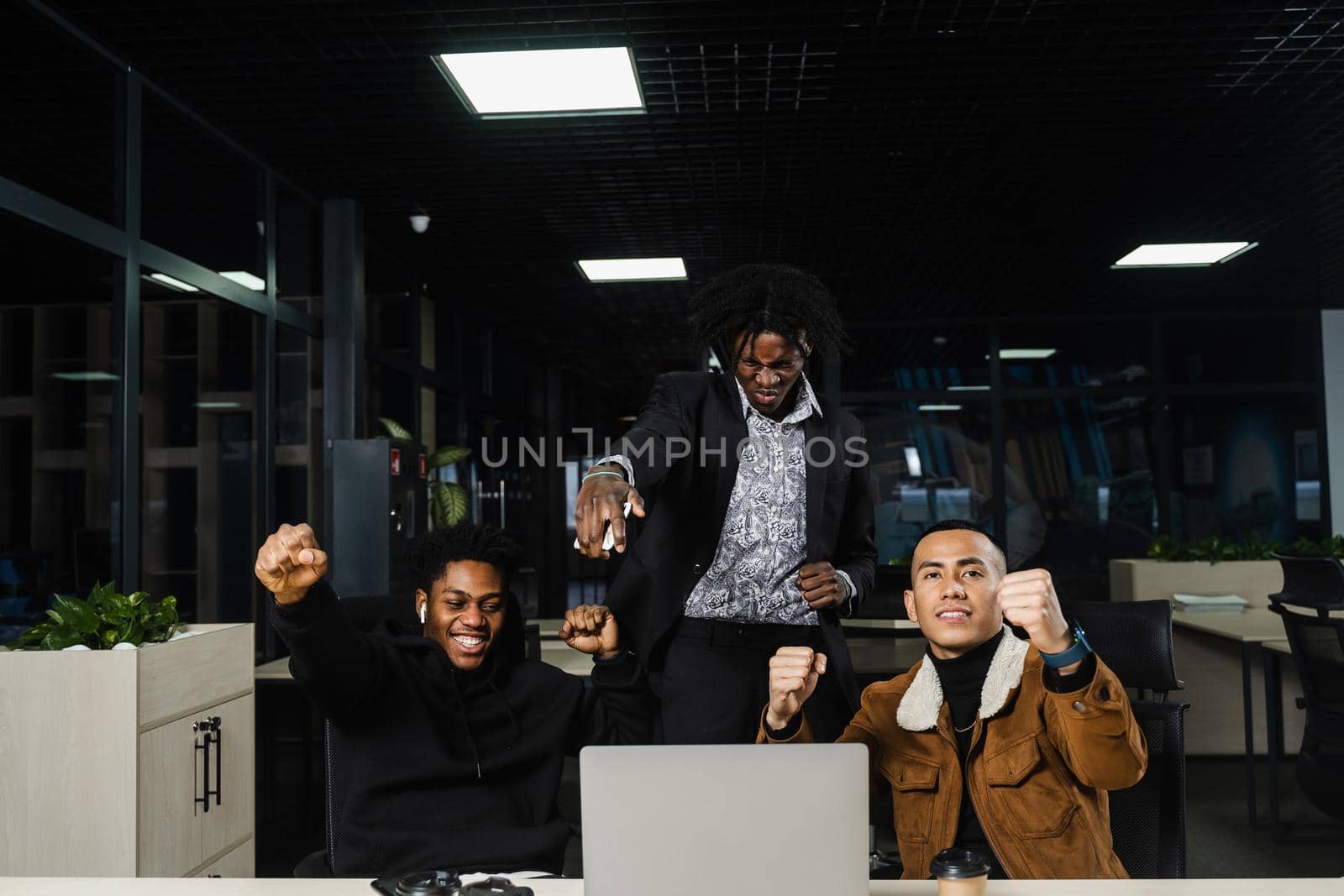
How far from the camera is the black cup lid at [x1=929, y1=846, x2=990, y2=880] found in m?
1.25

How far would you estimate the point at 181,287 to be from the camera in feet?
15.2

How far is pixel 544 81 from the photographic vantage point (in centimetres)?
440

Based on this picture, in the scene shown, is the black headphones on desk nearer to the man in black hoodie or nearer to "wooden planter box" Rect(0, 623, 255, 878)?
the man in black hoodie

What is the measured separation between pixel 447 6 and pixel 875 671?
2.73 metres

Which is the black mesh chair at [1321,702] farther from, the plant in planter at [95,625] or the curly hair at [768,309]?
the plant in planter at [95,625]

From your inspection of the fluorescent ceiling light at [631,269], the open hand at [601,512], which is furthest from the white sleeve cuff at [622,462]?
the fluorescent ceiling light at [631,269]

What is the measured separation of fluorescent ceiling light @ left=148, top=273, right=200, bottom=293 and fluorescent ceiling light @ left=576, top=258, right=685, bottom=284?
310cm

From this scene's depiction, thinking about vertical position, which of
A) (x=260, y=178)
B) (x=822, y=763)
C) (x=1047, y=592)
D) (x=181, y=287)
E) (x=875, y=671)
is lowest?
(x=875, y=671)

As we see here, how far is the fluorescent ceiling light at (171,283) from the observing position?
4402mm

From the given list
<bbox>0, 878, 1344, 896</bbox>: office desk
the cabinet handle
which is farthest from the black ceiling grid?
<bbox>0, 878, 1344, 896</bbox>: office desk

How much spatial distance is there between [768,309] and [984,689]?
2.99 ft

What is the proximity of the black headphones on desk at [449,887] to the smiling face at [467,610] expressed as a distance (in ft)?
2.70

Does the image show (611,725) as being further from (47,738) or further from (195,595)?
(195,595)

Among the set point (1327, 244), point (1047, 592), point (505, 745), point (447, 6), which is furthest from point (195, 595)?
point (1327, 244)
